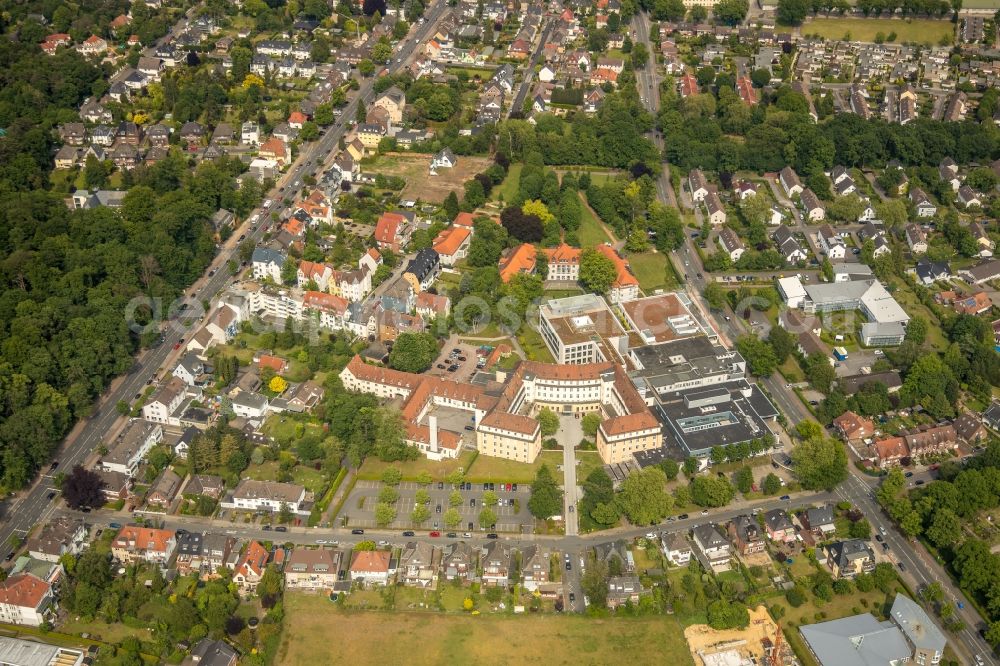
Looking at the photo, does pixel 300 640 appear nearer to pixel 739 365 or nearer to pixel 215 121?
pixel 739 365

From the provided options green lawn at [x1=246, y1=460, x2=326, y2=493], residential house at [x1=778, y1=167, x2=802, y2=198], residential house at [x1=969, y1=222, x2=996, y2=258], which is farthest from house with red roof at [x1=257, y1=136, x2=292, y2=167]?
residential house at [x1=969, y1=222, x2=996, y2=258]

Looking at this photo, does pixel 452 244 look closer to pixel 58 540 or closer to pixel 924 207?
pixel 58 540

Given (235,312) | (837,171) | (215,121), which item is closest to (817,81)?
(837,171)

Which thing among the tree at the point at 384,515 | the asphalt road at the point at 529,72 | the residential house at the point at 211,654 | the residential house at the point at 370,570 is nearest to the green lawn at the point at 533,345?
the tree at the point at 384,515

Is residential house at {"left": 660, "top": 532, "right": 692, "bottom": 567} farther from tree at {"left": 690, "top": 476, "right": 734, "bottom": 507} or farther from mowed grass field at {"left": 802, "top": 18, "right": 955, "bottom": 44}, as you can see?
mowed grass field at {"left": 802, "top": 18, "right": 955, "bottom": 44}

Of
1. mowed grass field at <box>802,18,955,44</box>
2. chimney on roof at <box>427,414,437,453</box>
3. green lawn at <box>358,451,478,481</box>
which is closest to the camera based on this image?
green lawn at <box>358,451,478,481</box>

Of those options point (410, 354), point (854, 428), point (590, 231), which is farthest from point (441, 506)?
point (590, 231)
